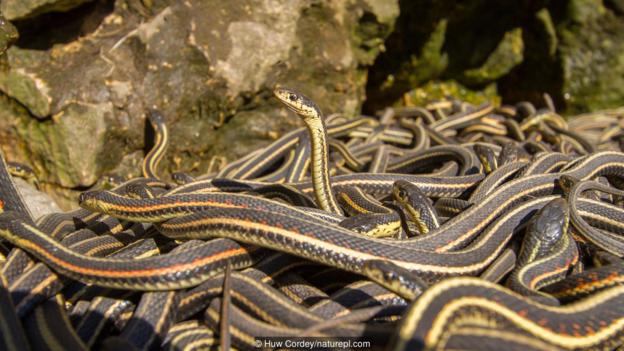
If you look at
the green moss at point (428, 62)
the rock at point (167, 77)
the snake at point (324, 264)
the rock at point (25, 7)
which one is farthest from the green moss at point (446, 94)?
the rock at point (25, 7)

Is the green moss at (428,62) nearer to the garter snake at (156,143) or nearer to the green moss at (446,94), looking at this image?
the green moss at (446,94)

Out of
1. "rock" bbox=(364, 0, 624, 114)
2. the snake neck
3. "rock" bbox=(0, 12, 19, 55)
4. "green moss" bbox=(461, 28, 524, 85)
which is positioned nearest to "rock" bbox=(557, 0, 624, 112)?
"rock" bbox=(364, 0, 624, 114)

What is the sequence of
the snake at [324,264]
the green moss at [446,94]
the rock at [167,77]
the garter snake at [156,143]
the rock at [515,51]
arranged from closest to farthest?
the snake at [324,264]
the rock at [167,77]
the garter snake at [156,143]
the rock at [515,51]
the green moss at [446,94]

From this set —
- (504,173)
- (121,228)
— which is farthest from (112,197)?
(504,173)

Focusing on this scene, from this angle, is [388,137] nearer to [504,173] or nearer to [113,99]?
[504,173]

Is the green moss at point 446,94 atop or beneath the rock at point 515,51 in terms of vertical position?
Result: beneath

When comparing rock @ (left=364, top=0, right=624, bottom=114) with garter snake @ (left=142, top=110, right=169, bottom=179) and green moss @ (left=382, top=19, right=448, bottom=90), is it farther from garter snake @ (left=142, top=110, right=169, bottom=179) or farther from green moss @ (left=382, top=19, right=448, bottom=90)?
garter snake @ (left=142, top=110, right=169, bottom=179)
